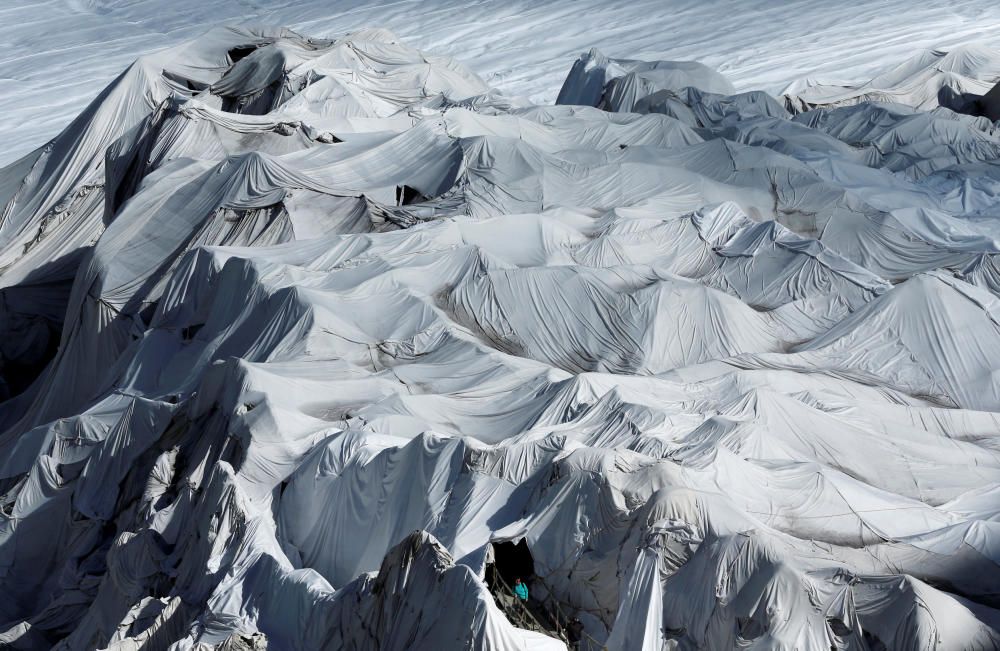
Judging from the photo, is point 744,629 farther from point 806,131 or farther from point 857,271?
point 806,131

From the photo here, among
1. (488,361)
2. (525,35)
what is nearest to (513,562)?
(488,361)

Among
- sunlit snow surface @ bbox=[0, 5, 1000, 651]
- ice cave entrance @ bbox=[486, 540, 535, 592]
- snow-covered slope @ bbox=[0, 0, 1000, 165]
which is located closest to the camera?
sunlit snow surface @ bbox=[0, 5, 1000, 651]

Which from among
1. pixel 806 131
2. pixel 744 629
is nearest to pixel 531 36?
pixel 806 131

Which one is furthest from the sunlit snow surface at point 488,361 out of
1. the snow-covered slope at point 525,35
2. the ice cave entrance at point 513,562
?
the snow-covered slope at point 525,35

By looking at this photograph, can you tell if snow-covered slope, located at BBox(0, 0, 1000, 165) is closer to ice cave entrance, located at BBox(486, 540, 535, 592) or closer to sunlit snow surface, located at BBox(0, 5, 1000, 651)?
sunlit snow surface, located at BBox(0, 5, 1000, 651)

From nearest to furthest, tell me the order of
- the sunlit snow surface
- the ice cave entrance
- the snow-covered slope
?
the sunlit snow surface, the ice cave entrance, the snow-covered slope

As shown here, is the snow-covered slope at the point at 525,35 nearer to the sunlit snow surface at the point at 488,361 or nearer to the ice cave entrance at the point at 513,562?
the sunlit snow surface at the point at 488,361

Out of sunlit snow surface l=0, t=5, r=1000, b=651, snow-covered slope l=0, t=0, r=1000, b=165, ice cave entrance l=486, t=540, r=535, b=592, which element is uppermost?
ice cave entrance l=486, t=540, r=535, b=592

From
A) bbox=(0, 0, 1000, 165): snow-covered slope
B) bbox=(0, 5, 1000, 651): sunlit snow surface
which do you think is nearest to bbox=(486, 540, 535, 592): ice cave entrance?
bbox=(0, 5, 1000, 651): sunlit snow surface
